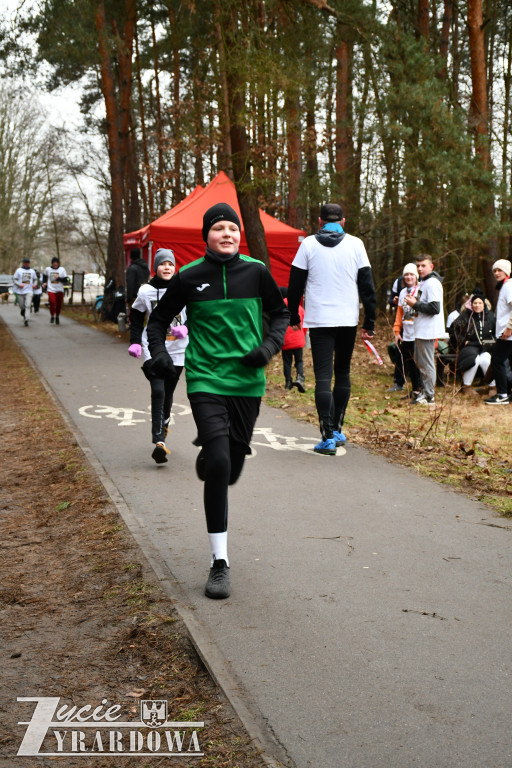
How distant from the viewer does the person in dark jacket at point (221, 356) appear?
15.4 feet

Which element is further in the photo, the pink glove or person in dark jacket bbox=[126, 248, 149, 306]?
person in dark jacket bbox=[126, 248, 149, 306]

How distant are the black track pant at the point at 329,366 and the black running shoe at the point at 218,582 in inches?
141

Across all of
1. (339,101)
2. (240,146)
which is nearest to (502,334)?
(240,146)

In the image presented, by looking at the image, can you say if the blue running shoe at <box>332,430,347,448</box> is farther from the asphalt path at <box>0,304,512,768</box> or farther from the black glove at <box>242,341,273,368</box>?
the black glove at <box>242,341,273,368</box>

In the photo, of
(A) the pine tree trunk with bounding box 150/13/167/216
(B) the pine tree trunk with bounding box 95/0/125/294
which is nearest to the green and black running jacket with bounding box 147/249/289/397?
(B) the pine tree trunk with bounding box 95/0/125/294

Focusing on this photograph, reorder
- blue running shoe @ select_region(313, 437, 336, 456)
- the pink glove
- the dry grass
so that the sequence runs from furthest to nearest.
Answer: blue running shoe @ select_region(313, 437, 336, 456) → the pink glove → the dry grass

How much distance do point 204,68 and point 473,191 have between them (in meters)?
5.78

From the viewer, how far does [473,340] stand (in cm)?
1352

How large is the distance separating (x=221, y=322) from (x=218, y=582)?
1.38m

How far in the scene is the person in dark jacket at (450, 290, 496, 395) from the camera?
13406 millimetres

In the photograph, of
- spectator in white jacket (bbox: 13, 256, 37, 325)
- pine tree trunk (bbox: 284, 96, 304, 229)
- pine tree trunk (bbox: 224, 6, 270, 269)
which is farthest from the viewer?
spectator in white jacket (bbox: 13, 256, 37, 325)

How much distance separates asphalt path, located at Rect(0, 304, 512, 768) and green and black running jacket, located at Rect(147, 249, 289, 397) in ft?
3.65

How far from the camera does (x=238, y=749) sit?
3076mm

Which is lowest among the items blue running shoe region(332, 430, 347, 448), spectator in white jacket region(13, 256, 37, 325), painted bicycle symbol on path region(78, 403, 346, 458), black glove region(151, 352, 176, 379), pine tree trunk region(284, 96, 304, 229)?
painted bicycle symbol on path region(78, 403, 346, 458)
